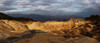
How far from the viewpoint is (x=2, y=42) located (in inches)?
214

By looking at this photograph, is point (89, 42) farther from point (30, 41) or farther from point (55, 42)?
point (30, 41)

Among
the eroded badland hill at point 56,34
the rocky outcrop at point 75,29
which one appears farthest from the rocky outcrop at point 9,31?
the rocky outcrop at point 75,29

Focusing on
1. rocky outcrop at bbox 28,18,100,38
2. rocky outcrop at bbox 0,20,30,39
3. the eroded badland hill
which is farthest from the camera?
rocky outcrop at bbox 28,18,100,38

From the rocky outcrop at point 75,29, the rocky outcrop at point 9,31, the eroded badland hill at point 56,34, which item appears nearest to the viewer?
the eroded badland hill at point 56,34

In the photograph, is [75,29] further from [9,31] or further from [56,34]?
[9,31]

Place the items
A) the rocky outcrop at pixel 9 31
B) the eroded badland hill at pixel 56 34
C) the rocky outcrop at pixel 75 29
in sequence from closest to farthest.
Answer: the eroded badland hill at pixel 56 34
the rocky outcrop at pixel 9 31
the rocky outcrop at pixel 75 29

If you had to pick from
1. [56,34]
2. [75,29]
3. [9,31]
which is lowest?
[75,29]

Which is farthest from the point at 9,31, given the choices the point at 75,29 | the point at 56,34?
the point at 75,29

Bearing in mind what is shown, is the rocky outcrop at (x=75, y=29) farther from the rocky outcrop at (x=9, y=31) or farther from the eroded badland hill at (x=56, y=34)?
the rocky outcrop at (x=9, y=31)

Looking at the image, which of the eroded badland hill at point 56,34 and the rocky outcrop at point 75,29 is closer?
the eroded badland hill at point 56,34

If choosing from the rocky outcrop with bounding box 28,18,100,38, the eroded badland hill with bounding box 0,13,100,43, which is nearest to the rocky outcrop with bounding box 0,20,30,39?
the eroded badland hill with bounding box 0,13,100,43

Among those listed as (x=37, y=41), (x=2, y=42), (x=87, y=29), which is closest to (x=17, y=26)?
(x=2, y=42)

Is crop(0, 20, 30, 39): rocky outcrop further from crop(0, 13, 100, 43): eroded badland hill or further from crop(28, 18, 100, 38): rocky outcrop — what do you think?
crop(28, 18, 100, 38): rocky outcrop

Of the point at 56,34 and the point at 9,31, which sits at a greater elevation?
the point at 9,31
